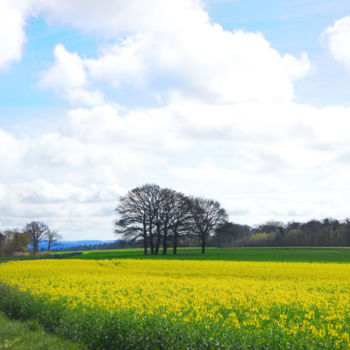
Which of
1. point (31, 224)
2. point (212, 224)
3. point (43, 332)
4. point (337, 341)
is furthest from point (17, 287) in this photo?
point (31, 224)

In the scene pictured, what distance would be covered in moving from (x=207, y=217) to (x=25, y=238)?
6354 centimetres

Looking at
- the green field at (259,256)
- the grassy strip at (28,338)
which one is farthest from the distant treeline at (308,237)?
the grassy strip at (28,338)

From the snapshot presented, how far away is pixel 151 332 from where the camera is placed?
8.93 metres

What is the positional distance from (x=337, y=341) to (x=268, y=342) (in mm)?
1525

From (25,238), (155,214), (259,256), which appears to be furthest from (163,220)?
(25,238)

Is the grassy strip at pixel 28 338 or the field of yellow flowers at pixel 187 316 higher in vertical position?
the field of yellow flowers at pixel 187 316

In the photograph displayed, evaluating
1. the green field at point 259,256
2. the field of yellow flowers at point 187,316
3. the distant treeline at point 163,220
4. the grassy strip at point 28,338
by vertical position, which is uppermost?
the distant treeline at point 163,220

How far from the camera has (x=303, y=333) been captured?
26.7 feet

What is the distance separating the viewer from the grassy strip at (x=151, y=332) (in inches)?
298

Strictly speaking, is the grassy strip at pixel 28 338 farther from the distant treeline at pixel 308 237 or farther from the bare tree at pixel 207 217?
the distant treeline at pixel 308 237

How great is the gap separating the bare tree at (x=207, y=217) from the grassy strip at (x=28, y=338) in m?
62.9

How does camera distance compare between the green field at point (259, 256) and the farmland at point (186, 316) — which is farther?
the green field at point (259, 256)

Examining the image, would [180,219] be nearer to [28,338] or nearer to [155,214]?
[155,214]

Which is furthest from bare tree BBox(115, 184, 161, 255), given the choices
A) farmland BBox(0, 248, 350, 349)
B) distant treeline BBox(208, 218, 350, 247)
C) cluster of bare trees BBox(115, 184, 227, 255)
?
farmland BBox(0, 248, 350, 349)
